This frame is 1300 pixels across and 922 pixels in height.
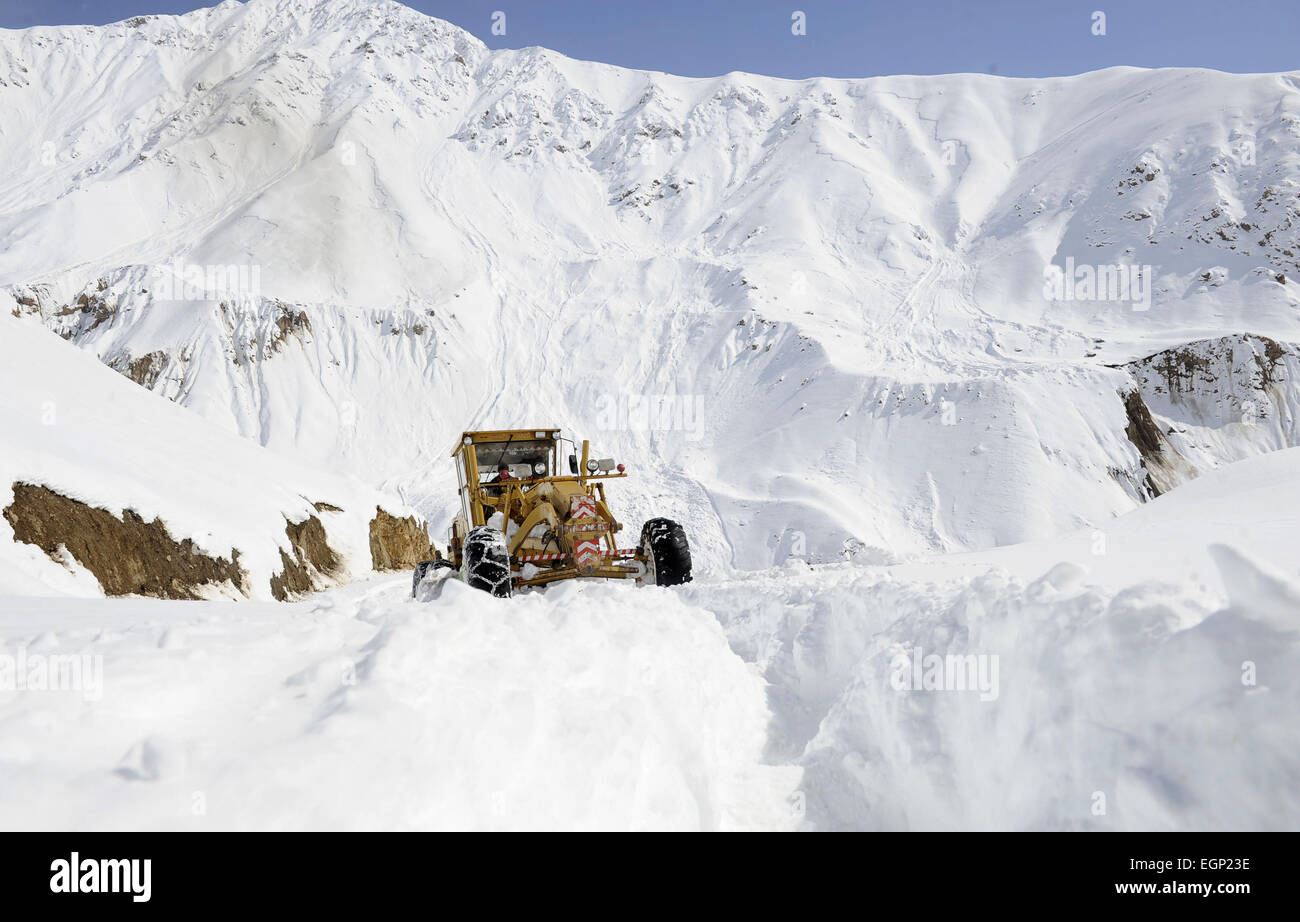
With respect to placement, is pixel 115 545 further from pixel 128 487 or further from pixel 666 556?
pixel 666 556

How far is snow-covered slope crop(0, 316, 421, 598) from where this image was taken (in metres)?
11.2

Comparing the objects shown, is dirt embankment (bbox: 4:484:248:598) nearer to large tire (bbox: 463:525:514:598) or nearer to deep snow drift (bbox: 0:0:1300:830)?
deep snow drift (bbox: 0:0:1300:830)

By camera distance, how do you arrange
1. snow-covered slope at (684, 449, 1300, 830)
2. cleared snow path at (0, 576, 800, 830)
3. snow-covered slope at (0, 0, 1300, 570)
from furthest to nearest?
snow-covered slope at (0, 0, 1300, 570) < snow-covered slope at (684, 449, 1300, 830) < cleared snow path at (0, 576, 800, 830)

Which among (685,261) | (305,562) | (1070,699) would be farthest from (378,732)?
(685,261)

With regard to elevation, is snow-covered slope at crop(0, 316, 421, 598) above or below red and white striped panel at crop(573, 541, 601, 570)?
above

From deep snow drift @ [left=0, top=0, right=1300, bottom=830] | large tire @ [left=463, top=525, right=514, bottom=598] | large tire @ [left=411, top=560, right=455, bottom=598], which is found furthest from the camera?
large tire @ [left=411, top=560, right=455, bottom=598]

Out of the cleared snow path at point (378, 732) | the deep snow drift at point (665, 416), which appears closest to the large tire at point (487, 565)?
the deep snow drift at point (665, 416)

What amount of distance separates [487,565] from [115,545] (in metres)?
7.24

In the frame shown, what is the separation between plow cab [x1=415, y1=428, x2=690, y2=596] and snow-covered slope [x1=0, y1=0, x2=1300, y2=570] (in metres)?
21.4

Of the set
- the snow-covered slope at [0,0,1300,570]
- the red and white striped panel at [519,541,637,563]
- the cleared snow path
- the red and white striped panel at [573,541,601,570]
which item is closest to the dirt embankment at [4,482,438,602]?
the red and white striped panel at [519,541,637,563]

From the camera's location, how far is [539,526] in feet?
32.1

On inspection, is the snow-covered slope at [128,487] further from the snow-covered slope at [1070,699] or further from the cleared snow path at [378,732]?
the snow-covered slope at [1070,699]

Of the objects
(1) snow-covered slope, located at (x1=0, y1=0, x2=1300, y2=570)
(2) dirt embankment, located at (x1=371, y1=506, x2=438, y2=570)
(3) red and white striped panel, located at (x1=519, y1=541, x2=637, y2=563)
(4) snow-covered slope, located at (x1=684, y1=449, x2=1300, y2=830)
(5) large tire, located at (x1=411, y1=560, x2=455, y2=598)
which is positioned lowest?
(4) snow-covered slope, located at (x1=684, y1=449, x2=1300, y2=830)
